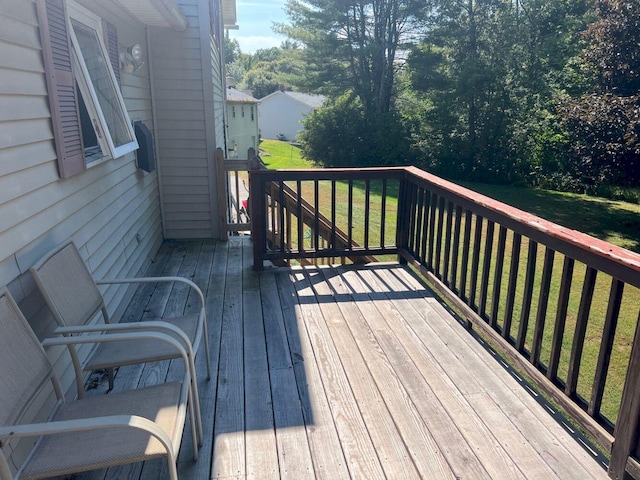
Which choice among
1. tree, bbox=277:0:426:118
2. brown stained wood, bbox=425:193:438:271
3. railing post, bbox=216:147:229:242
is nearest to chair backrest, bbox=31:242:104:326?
brown stained wood, bbox=425:193:438:271

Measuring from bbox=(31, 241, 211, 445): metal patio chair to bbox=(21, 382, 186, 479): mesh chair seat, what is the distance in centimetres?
18

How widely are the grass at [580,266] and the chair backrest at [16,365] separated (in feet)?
7.91

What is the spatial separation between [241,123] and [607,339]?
20.3 m

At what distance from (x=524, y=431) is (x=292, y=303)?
1855 millimetres

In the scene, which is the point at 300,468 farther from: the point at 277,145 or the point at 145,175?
the point at 277,145

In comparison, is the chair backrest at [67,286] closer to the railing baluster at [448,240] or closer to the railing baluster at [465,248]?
the railing baluster at [465,248]

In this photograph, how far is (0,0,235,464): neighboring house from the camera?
199cm

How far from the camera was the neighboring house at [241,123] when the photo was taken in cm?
1856

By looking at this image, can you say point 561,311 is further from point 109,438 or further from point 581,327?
point 109,438

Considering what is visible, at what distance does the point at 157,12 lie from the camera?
398 cm

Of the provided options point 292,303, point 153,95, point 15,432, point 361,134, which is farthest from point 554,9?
point 15,432

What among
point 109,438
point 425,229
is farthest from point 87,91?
point 425,229

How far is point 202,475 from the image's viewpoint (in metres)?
1.89

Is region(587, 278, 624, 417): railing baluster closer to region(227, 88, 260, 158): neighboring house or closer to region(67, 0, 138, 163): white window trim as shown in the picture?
region(67, 0, 138, 163): white window trim
